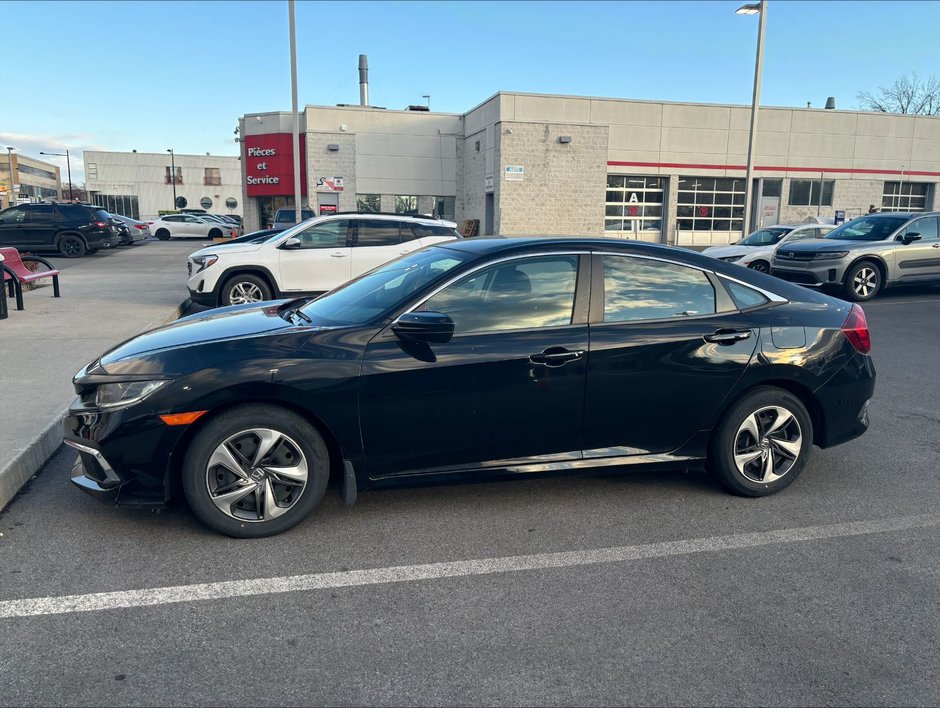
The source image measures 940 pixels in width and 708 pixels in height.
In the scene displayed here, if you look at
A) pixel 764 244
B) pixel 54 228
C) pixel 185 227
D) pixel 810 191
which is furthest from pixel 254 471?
pixel 185 227

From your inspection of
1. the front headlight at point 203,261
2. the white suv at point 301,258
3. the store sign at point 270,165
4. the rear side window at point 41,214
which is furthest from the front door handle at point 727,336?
the store sign at point 270,165

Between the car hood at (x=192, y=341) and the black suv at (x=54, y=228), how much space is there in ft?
75.8

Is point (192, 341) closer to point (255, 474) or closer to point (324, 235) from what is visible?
point (255, 474)

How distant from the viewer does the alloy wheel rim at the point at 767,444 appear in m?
4.64

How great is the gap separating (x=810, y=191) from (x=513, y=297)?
37052 millimetres

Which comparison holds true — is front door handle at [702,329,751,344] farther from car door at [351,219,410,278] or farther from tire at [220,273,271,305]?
tire at [220,273,271,305]

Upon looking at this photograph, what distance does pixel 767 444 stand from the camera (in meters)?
4.68

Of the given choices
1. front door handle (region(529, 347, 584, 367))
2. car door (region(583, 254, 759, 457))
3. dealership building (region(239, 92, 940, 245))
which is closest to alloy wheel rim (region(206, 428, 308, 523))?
front door handle (region(529, 347, 584, 367))

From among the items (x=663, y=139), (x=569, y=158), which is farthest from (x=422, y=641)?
(x=663, y=139)

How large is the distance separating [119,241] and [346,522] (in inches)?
1001

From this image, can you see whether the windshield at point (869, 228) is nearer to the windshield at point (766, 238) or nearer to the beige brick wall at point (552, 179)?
the windshield at point (766, 238)

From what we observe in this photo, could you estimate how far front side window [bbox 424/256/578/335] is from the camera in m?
4.26

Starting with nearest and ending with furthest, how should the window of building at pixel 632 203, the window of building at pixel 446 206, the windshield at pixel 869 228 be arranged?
the windshield at pixel 869 228, the window of building at pixel 632 203, the window of building at pixel 446 206

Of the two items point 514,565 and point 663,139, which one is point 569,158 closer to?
point 663,139
